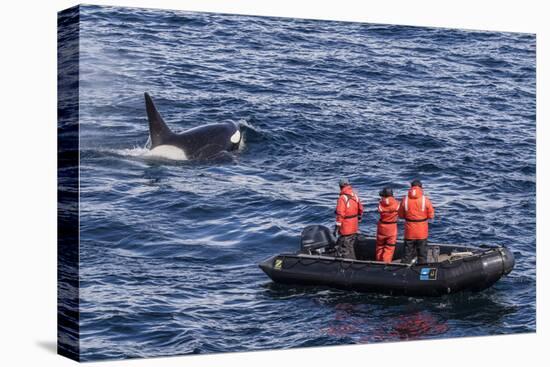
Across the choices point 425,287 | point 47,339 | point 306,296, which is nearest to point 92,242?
point 47,339

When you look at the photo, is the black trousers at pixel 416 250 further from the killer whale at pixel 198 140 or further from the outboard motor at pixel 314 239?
the killer whale at pixel 198 140

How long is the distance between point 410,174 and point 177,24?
6.98 metres

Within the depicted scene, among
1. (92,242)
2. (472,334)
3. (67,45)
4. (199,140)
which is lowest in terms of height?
(472,334)

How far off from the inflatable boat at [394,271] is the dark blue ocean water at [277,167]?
278mm

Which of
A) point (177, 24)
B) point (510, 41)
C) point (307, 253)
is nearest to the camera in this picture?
point (177, 24)

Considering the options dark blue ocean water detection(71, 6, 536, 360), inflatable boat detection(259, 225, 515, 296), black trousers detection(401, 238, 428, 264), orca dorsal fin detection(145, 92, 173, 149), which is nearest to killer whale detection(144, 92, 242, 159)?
orca dorsal fin detection(145, 92, 173, 149)

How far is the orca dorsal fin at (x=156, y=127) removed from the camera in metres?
26.0

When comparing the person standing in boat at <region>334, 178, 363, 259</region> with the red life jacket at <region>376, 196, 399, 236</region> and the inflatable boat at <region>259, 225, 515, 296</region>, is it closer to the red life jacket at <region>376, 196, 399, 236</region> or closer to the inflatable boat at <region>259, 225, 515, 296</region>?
the inflatable boat at <region>259, 225, 515, 296</region>

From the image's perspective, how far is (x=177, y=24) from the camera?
24875 mm

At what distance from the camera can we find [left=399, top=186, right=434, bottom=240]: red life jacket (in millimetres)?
25500

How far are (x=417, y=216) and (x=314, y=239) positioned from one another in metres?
2.65

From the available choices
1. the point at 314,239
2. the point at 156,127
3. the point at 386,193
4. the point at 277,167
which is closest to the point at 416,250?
the point at 386,193

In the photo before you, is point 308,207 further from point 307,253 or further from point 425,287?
point 425,287

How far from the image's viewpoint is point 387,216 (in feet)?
85.0
